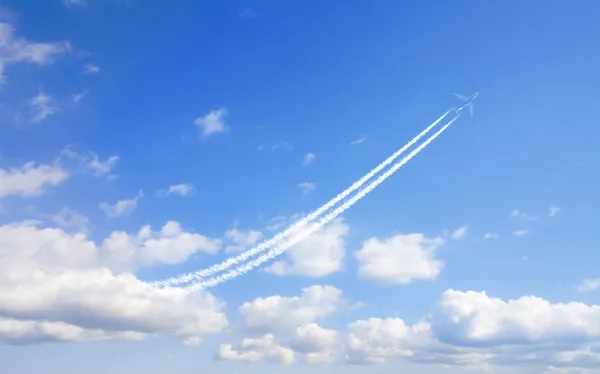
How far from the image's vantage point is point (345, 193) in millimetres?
141875

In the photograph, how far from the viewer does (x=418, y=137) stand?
483 ft

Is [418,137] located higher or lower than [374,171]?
higher

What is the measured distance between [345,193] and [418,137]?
3919 cm

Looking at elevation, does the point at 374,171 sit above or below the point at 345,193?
above

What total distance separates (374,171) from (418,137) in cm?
2397

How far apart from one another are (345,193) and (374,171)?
15.2m

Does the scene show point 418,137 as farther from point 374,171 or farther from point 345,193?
point 345,193

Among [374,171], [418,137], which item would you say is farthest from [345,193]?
[418,137]

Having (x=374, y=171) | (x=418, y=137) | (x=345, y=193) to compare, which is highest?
(x=418, y=137)

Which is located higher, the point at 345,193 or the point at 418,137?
the point at 418,137

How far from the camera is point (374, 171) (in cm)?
14412
